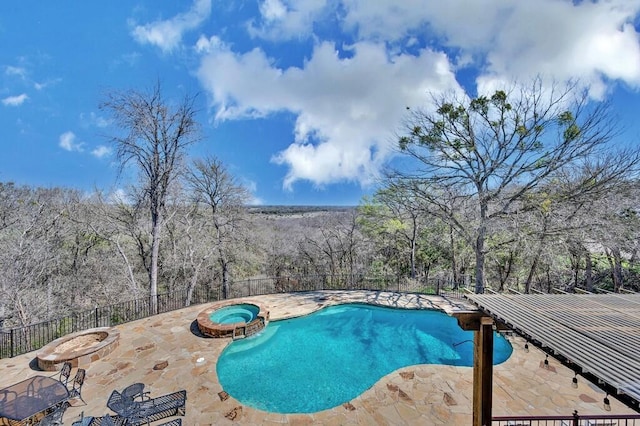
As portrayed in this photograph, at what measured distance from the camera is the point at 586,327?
10.1 feet

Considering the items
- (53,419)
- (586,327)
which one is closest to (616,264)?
(586,327)

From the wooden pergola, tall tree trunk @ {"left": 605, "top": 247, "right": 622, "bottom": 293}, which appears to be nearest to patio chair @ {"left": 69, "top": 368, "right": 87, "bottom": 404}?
the wooden pergola

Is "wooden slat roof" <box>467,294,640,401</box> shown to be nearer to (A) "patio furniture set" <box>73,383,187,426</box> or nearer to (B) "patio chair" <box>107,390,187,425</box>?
(A) "patio furniture set" <box>73,383,187,426</box>

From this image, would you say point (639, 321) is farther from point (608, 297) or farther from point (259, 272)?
point (259, 272)

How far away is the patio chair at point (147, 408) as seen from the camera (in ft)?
14.5

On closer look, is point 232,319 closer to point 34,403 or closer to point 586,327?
point 34,403

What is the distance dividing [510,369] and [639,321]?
411 cm

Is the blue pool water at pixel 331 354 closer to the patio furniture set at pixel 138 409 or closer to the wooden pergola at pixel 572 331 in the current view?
the patio furniture set at pixel 138 409

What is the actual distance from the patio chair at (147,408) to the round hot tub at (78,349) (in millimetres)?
2352

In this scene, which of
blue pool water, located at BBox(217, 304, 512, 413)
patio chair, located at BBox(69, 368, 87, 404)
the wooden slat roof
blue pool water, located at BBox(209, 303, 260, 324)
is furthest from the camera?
blue pool water, located at BBox(209, 303, 260, 324)

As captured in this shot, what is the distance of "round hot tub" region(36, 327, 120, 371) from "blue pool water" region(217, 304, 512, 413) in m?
3.09

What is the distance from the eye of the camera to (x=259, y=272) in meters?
19.9

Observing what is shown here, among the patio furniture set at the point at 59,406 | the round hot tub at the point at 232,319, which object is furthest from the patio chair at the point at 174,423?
the round hot tub at the point at 232,319

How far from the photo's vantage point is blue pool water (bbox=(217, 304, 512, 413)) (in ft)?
19.2
